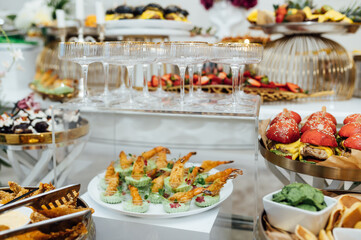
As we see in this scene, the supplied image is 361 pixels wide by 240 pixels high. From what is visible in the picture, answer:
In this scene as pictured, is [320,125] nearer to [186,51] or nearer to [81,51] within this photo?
[186,51]

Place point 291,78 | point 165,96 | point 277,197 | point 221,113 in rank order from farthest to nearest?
point 291,78
point 165,96
point 221,113
point 277,197

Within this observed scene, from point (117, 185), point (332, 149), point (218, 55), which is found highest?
point (218, 55)

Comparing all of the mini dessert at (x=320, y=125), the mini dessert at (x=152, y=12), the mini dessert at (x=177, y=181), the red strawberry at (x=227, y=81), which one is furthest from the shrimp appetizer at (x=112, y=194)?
the mini dessert at (x=152, y=12)

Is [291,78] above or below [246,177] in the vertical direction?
above

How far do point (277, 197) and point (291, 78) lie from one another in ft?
3.45

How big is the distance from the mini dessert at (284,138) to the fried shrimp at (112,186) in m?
0.35

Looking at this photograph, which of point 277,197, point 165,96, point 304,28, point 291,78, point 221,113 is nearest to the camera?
point 277,197

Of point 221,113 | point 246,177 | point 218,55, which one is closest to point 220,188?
point 246,177

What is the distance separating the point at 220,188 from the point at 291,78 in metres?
0.89

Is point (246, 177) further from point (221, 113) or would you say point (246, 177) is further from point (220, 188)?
point (221, 113)

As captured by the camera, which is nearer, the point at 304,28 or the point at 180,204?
the point at 180,204

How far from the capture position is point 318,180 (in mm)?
718

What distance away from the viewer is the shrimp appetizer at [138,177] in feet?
2.66

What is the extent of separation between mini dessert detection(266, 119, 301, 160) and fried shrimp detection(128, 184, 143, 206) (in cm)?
29
